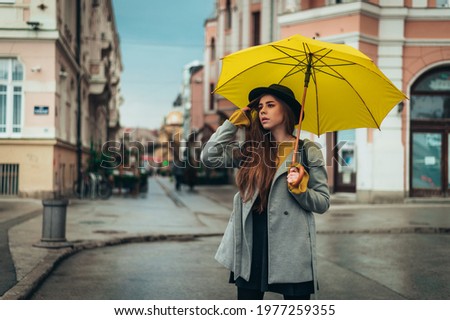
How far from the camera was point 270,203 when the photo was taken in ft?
12.2

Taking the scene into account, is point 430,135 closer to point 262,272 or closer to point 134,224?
point 134,224

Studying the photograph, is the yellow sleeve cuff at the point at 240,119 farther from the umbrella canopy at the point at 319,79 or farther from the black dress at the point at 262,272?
the black dress at the point at 262,272

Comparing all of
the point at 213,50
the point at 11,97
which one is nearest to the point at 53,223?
the point at 11,97

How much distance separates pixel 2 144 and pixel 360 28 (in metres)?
11.7

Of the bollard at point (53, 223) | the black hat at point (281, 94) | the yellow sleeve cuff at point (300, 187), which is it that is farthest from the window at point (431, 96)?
the yellow sleeve cuff at point (300, 187)

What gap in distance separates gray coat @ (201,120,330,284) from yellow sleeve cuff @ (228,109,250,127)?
0.08 feet

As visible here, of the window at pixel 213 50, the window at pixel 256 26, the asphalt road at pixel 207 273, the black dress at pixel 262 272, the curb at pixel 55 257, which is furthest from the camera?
the window at pixel 213 50

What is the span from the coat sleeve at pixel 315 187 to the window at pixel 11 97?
14.7m

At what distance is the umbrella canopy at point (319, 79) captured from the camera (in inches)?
159

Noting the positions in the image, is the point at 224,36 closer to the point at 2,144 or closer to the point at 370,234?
the point at 2,144

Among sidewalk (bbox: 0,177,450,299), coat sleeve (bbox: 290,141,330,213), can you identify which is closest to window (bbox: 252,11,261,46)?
sidewalk (bbox: 0,177,450,299)

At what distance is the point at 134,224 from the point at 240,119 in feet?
35.2
